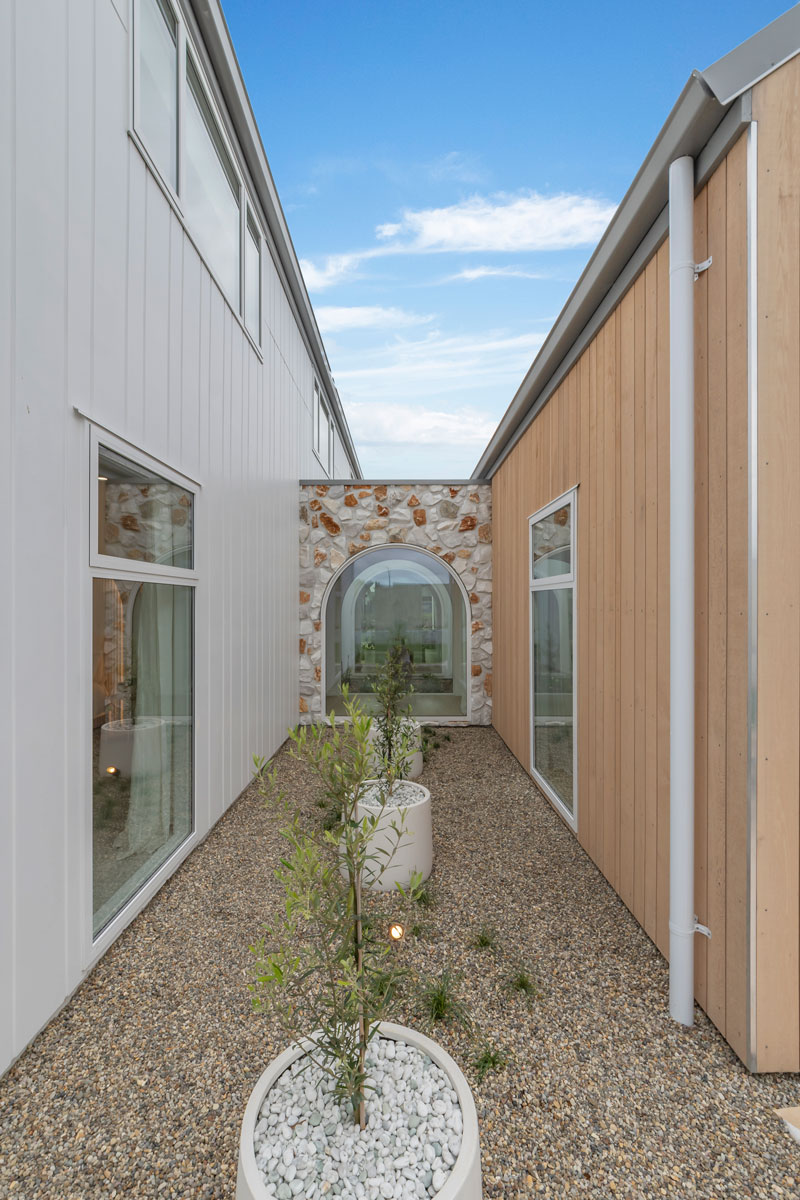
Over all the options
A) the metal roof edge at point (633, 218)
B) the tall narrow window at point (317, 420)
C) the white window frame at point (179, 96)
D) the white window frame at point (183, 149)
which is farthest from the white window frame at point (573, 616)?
the tall narrow window at point (317, 420)

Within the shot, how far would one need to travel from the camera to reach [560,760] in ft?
12.5

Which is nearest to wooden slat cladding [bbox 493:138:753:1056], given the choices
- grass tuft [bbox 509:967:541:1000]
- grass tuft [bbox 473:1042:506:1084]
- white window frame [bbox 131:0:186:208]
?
grass tuft [bbox 509:967:541:1000]

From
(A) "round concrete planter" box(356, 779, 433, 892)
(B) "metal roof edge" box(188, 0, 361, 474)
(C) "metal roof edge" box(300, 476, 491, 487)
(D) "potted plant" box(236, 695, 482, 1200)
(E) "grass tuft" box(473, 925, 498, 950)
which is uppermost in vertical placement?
(B) "metal roof edge" box(188, 0, 361, 474)

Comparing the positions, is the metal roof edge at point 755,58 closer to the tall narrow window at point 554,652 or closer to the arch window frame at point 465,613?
the tall narrow window at point 554,652

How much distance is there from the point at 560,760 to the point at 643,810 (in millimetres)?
1419

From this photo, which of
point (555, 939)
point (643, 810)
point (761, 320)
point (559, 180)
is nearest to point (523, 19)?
point (559, 180)

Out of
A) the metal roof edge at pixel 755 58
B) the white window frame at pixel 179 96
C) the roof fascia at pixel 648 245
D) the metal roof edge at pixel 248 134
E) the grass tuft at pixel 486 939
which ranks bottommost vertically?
the grass tuft at pixel 486 939

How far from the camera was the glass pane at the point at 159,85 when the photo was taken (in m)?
2.64

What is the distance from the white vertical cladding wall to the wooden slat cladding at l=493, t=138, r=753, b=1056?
2.19m

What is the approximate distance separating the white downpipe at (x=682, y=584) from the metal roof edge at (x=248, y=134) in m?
3.01

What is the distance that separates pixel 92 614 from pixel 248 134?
12.5ft

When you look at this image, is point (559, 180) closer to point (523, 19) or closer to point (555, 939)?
point (523, 19)

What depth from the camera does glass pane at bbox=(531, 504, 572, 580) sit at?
3684mm

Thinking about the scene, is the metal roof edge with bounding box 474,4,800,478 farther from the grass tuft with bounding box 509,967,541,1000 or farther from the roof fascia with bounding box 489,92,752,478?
the grass tuft with bounding box 509,967,541,1000
